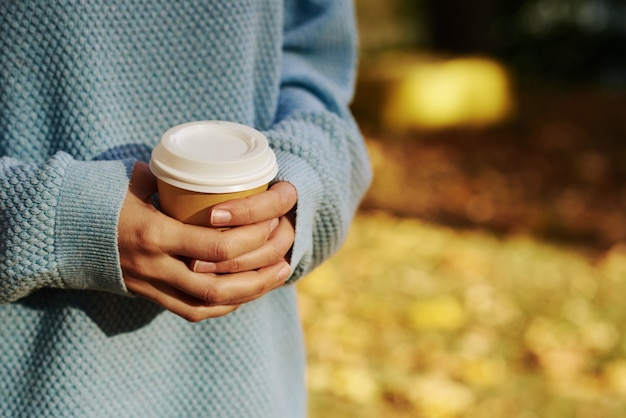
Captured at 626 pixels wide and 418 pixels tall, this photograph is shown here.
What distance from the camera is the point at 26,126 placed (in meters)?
1.24

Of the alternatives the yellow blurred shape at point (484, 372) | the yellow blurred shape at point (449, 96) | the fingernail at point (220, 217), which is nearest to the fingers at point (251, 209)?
the fingernail at point (220, 217)

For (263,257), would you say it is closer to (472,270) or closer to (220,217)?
(220,217)

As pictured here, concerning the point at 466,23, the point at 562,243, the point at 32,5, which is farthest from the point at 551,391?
the point at 466,23

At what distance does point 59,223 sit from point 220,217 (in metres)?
0.25

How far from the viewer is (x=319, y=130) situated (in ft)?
4.52

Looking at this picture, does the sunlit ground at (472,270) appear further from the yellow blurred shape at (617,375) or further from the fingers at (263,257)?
the fingers at (263,257)

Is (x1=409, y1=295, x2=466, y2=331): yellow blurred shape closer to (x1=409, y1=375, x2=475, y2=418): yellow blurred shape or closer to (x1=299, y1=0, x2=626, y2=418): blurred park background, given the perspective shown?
(x1=299, y1=0, x2=626, y2=418): blurred park background

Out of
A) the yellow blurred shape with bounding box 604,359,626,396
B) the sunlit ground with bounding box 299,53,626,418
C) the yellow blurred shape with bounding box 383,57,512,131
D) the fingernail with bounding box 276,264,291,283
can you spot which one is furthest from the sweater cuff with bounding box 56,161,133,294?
the yellow blurred shape with bounding box 383,57,512,131

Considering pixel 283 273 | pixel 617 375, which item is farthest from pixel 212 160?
pixel 617 375

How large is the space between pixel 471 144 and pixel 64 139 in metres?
5.96

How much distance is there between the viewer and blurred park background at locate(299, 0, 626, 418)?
3.37 m

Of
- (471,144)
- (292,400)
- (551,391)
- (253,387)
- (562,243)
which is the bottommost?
(471,144)

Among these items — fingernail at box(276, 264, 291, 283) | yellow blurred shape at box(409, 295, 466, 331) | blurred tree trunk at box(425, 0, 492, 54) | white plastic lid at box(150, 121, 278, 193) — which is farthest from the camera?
blurred tree trunk at box(425, 0, 492, 54)

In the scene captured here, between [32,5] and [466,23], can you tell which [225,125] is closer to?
[32,5]
